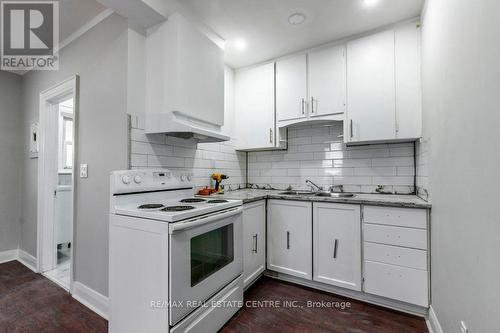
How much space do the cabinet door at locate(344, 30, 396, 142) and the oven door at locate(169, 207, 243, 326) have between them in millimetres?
1467

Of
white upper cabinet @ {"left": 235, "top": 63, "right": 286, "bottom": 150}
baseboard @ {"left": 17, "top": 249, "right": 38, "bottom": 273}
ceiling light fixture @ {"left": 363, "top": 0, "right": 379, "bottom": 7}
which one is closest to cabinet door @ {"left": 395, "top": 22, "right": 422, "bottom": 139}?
ceiling light fixture @ {"left": 363, "top": 0, "right": 379, "bottom": 7}

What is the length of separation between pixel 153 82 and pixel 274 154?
1.70 meters

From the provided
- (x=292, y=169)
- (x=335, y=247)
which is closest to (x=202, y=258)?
(x=335, y=247)

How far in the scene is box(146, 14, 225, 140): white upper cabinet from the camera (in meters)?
1.77

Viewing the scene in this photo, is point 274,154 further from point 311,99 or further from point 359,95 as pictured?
point 359,95

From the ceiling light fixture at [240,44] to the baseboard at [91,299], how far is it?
8.73 feet

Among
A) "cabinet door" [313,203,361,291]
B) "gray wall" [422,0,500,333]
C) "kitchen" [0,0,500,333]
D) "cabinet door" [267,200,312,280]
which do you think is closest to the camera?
"gray wall" [422,0,500,333]

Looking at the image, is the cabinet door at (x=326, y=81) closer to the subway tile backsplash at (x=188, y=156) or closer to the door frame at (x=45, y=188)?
the subway tile backsplash at (x=188, y=156)

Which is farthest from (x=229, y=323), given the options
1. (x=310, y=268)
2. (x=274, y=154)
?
(x=274, y=154)

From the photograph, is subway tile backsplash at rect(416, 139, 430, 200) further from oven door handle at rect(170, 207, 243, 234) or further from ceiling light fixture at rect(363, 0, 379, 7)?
oven door handle at rect(170, 207, 243, 234)

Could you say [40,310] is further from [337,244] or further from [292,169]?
[292,169]

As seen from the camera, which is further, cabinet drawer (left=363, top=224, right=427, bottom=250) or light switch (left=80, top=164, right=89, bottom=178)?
light switch (left=80, top=164, right=89, bottom=178)

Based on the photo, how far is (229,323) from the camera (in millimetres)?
1712

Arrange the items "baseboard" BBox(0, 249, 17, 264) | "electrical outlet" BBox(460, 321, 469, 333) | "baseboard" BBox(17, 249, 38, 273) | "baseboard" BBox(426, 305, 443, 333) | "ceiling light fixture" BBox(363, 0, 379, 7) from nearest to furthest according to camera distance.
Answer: "electrical outlet" BBox(460, 321, 469, 333) < "baseboard" BBox(426, 305, 443, 333) < "ceiling light fixture" BBox(363, 0, 379, 7) < "baseboard" BBox(17, 249, 38, 273) < "baseboard" BBox(0, 249, 17, 264)
